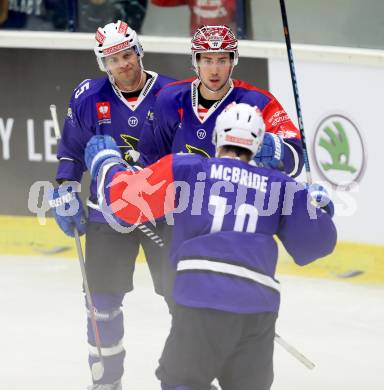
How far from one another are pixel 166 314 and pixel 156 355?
624mm

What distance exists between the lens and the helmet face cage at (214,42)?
4.33 metres

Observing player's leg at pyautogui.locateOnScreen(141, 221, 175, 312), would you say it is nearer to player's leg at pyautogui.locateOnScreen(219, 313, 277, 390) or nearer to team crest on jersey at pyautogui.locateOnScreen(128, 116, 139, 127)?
team crest on jersey at pyautogui.locateOnScreen(128, 116, 139, 127)

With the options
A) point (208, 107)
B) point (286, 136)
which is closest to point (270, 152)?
point (286, 136)

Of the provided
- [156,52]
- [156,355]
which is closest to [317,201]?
[156,355]

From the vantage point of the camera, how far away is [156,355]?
17.5 feet

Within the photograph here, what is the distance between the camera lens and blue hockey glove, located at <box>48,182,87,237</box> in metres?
4.55

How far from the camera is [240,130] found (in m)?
3.44

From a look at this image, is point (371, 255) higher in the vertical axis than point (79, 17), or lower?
lower

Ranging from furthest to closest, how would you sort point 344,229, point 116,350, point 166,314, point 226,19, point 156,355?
point 226,19 → point 344,229 → point 166,314 → point 156,355 → point 116,350

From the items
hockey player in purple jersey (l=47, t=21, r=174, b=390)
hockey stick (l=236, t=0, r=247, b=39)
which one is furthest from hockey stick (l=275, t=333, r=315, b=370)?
hockey stick (l=236, t=0, r=247, b=39)

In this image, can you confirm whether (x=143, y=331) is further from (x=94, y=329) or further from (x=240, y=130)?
(x=240, y=130)

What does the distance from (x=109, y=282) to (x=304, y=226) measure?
53.7 inches

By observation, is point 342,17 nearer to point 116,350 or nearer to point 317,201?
point 116,350

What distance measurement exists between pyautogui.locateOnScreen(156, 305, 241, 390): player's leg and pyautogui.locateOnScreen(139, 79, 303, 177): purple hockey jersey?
1073 millimetres
